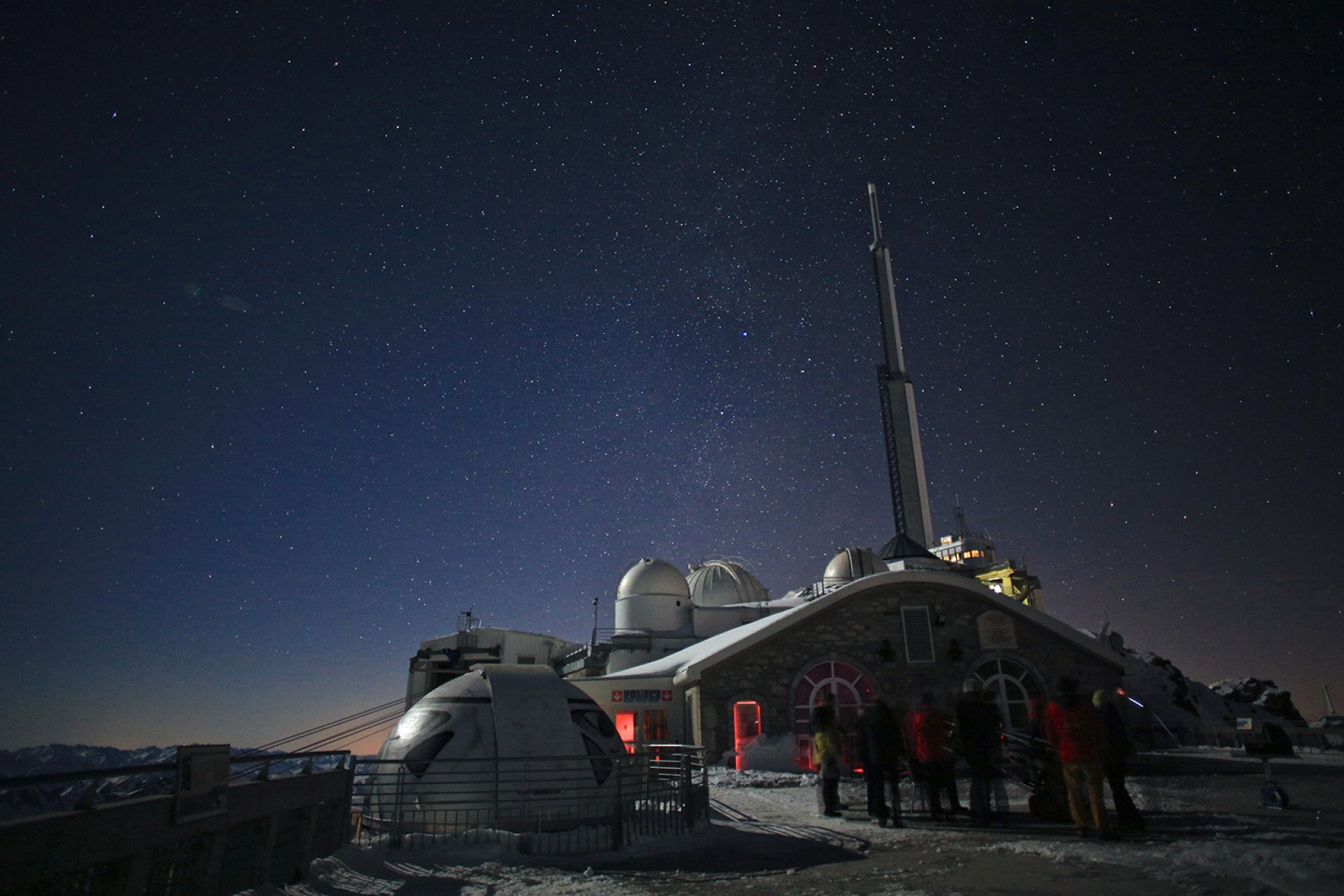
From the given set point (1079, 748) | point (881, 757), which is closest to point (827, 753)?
point (881, 757)

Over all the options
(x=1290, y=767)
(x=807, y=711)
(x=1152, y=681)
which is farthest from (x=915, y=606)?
(x=1152, y=681)

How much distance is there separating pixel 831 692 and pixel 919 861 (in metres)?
15.0

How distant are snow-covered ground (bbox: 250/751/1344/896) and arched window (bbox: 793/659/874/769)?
1072 cm

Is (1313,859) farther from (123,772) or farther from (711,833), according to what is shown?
(123,772)

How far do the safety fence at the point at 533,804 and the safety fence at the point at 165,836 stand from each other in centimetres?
161

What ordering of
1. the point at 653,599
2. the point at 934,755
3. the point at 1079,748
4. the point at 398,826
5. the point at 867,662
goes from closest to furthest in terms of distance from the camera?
the point at 1079,748 < the point at 398,826 < the point at 934,755 < the point at 867,662 < the point at 653,599


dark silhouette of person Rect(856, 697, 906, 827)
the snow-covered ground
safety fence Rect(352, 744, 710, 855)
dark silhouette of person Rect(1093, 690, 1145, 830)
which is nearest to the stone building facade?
safety fence Rect(352, 744, 710, 855)

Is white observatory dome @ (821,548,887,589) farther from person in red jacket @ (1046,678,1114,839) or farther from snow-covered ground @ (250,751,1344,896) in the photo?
person in red jacket @ (1046,678,1114,839)

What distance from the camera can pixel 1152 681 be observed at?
121 feet

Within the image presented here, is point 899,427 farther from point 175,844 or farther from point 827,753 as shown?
point 175,844

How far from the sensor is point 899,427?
51.8m

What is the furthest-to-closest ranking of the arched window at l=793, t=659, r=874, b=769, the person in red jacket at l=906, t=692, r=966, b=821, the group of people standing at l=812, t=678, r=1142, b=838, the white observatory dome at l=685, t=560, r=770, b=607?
the white observatory dome at l=685, t=560, r=770, b=607, the arched window at l=793, t=659, r=874, b=769, the person in red jacket at l=906, t=692, r=966, b=821, the group of people standing at l=812, t=678, r=1142, b=838

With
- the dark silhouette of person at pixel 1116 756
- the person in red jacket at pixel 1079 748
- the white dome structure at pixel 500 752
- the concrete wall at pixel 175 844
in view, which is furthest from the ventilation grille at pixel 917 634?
the concrete wall at pixel 175 844

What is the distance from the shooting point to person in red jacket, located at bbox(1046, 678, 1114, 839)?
6.80 metres
